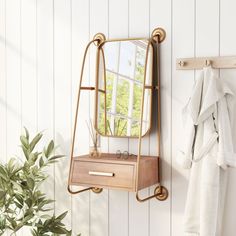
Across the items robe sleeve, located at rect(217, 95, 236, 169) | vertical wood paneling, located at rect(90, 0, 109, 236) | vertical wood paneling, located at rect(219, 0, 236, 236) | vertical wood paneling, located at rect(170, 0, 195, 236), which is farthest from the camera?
vertical wood paneling, located at rect(90, 0, 109, 236)

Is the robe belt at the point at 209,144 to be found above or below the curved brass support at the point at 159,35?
below

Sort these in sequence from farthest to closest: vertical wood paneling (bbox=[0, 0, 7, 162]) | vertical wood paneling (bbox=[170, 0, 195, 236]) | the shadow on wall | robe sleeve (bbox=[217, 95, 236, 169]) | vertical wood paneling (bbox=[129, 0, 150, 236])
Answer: vertical wood paneling (bbox=[0, 0, 7, 162])
the shadow on wall
vertical wood paneling (bbox=[129, 0, 150, 236])
vertical wood paneling (bbox=[170, 0, 195, 236])
robe sleeve (bbox=[217, 95, 236, 169])

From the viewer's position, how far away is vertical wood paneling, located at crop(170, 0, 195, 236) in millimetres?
2127

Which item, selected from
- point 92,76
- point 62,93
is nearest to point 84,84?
point 92,76

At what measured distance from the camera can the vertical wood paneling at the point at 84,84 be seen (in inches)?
95.5

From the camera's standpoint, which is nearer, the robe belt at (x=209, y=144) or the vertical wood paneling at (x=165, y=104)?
the robe belt at (x=209, y=144)

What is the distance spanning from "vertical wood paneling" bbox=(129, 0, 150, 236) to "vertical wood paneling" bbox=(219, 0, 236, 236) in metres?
0.37

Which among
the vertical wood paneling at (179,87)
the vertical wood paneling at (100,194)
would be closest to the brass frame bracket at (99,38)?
the vertical wood paneling at (100,194)

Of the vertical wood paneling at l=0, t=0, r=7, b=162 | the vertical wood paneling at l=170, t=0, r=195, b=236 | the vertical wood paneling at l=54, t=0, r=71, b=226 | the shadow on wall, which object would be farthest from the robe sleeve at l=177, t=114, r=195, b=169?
the vertical wood paneling at l=0, t=0, r=7, b=162

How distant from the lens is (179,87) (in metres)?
2.16

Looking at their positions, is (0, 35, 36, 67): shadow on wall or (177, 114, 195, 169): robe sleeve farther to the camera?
(0, 35, 36, 67): shadow on wall

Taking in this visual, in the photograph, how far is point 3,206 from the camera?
2.49m

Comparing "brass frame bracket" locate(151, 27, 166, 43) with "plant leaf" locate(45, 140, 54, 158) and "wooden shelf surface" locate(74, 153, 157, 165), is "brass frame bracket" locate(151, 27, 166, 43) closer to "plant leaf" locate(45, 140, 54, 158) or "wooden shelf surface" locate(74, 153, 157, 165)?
"wooden shelf surface" locate(74, 153, 157, 165)

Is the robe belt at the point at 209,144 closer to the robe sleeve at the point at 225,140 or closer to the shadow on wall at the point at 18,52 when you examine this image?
the robe sleeve at the point at 225,140
